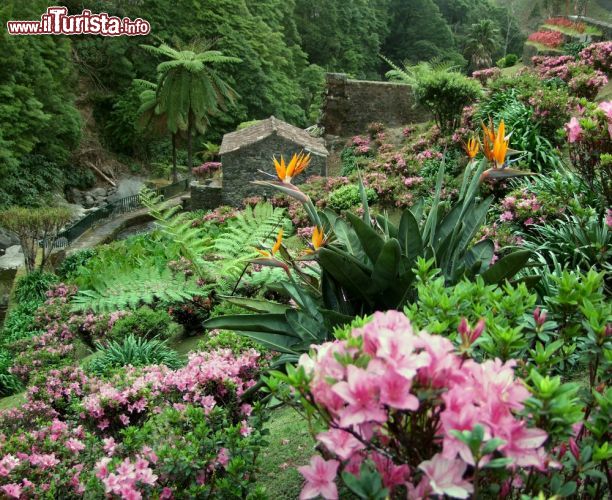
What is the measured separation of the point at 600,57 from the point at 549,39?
655cm

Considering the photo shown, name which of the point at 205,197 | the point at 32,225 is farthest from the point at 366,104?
the point at 32,225

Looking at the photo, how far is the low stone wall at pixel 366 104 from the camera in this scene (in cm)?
1662

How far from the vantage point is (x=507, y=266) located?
2512mm

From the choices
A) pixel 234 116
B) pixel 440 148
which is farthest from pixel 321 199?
pixel 234 116

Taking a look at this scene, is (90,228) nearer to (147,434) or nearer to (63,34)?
(63,34)

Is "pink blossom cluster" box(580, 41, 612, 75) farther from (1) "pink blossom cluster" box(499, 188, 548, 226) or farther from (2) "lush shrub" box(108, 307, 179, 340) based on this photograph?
(2) "lush shrub" box(108, 307, 179, 340)

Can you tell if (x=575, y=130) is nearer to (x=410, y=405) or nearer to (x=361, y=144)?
(x=410, y=405)

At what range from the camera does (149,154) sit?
1177 inches

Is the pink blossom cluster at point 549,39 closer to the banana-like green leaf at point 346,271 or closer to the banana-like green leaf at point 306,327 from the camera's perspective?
the banana-like green leaf at point 346,271

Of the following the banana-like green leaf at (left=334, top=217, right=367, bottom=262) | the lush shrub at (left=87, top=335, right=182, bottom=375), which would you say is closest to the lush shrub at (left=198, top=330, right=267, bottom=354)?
the banana-like green leaf at (left=334, top=217, right=367, bottom=262)

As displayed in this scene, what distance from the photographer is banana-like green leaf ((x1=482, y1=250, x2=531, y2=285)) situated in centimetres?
244

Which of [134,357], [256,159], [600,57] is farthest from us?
[256,159]

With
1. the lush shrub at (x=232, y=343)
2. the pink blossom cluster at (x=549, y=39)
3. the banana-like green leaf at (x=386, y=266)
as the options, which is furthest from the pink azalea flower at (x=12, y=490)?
the pink blossom cluster at (x=549, y=39)

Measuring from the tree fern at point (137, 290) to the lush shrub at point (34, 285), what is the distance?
6373 millimetres
